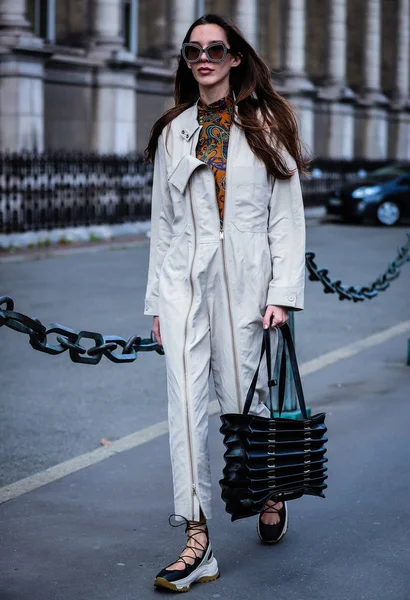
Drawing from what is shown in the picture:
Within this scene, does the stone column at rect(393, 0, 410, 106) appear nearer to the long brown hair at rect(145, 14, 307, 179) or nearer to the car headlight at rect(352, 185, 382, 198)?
the car headlight at rect(352, 185, 382, 198)

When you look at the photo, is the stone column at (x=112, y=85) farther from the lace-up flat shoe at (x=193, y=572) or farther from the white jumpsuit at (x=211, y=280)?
the lace-up flat shoe at (x=193, y=572)

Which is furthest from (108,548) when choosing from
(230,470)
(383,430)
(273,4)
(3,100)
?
(273,4)

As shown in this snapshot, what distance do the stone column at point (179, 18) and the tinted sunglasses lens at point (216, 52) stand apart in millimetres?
25897

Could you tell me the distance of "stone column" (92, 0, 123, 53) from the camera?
82.8 ft

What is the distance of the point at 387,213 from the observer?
85.6 ft

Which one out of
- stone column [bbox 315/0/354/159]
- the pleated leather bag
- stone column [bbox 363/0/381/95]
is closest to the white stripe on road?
the pleated leather bag

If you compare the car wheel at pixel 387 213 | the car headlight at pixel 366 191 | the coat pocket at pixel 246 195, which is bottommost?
the car wheel at pixel 387 213

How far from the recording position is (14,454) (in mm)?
6289

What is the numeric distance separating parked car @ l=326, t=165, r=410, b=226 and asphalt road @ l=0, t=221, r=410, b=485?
727cm

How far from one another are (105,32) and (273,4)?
1346 cm

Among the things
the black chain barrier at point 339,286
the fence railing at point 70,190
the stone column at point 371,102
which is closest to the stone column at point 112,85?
the fence railing at point 70,190

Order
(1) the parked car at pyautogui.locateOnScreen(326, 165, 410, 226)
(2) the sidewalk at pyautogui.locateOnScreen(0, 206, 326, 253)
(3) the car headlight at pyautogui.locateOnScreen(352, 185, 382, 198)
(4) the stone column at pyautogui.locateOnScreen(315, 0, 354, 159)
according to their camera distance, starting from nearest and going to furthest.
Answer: (2) the sidewalk at pyautogui.locateOnScreen(0, 206, 326, 253) → (1) the parked car at pyautogui.locateOnScreen(326, 165, 410, 226) → (3) the car headlight at pyautogui.locateOnScreen(352, 185, 382, 198) → (4) the stone column at pyautogui.locateOnScreen(315, 0, 354, 159)

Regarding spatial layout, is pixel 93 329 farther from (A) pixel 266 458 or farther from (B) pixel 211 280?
(A) pixel 266 458

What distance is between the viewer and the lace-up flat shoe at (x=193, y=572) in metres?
4.16
